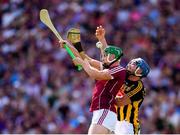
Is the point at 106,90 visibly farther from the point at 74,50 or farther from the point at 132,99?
the point at 74,50

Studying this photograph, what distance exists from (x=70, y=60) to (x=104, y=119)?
7928 millimetres

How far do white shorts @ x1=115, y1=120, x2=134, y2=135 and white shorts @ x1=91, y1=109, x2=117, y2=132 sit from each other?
0.36 metres

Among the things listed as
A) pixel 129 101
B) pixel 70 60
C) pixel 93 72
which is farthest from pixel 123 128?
pixel 70 60

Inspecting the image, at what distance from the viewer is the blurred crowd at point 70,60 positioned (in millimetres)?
18328

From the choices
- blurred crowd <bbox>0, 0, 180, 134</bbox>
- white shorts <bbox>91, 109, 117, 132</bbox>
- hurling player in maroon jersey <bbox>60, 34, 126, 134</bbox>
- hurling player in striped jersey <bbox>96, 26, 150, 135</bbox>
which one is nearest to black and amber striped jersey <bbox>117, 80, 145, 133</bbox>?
hurling player in striped jersey <bbox>96, 26, 150, 135</bbox>

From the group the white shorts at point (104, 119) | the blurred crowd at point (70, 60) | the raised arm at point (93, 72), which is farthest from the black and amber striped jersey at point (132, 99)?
the blurred crowd at point (70, 60)

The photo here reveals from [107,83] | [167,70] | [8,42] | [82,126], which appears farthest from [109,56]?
[8,42]

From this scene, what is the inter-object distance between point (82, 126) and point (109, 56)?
19.9ft

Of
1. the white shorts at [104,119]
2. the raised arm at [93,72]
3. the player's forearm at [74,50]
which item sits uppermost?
the player's forearm at [74,50]

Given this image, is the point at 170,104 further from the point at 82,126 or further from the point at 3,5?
the point at 3,5

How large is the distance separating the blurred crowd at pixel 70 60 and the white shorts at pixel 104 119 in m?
5.85

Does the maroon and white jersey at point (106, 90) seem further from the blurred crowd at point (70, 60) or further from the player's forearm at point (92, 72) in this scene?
the blurred crowd at point (70, 60)

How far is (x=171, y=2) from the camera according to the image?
2102 cm

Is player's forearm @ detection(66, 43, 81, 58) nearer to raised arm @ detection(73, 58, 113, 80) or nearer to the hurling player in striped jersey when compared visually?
raised arm @ detection(73, 58, 113, 80)
